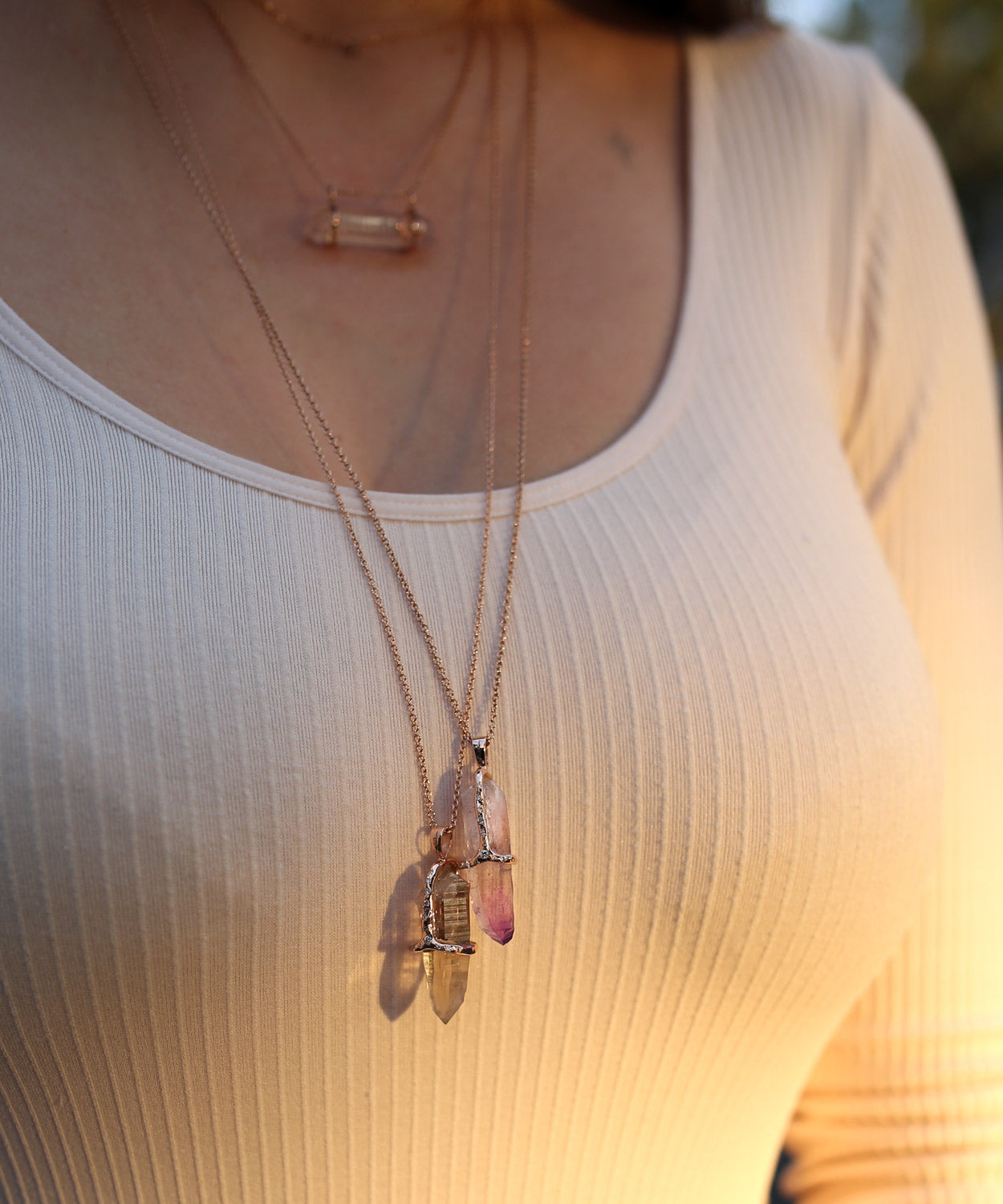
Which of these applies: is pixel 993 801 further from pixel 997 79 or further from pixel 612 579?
pixel 997 79

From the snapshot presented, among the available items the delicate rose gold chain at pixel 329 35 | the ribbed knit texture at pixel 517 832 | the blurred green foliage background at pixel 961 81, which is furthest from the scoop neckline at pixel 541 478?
the blurred green foliage background at pixel 961 81

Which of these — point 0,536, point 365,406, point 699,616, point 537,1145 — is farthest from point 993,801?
point 0,536

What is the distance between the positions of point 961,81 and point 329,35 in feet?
24.4

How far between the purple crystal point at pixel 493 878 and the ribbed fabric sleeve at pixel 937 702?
15.3 inches

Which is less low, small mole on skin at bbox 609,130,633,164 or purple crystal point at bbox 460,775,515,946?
small mole on skin at bbox 609,130,633,164

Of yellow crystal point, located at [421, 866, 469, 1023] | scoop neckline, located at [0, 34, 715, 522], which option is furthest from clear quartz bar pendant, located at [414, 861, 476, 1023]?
scoop neckline, located at [0, 34, 715, 522]

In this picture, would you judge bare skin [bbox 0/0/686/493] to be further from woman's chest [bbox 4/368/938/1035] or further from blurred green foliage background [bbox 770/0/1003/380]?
blurred green foliage background [bbox 770/0/1003/380]

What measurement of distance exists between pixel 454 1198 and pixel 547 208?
770mm

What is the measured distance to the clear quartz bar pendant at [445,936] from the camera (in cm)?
59

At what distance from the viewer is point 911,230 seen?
94cm

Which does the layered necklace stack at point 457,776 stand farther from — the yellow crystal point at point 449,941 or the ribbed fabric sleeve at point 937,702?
the ribbed fabric sleeve at point 937,702

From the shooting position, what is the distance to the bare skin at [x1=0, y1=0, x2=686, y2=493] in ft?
2.30

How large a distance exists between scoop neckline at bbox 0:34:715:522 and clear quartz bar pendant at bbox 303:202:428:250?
230 millimetres

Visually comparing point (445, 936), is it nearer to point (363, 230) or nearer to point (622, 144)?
point (363, 230)
